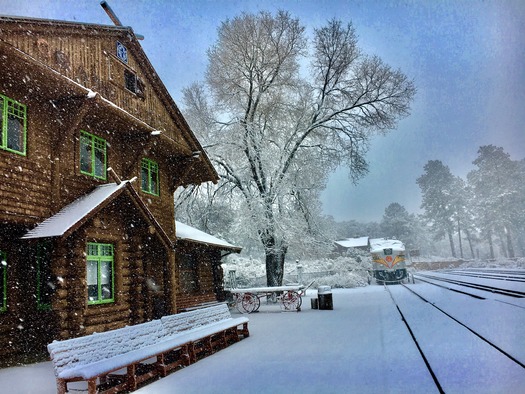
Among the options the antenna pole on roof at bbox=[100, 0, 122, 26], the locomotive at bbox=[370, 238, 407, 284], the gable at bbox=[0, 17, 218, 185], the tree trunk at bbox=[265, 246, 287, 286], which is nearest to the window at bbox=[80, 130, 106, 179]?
the gable at bbox=[0, 17, 218, 185]

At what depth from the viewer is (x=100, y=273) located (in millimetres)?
11117

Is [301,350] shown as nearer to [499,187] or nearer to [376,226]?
[499,187]

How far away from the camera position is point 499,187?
3444 cm

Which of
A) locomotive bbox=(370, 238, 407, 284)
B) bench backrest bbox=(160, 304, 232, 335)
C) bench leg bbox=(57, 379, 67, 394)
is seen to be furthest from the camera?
locomotive bbox=(370, 238, 407, 284)

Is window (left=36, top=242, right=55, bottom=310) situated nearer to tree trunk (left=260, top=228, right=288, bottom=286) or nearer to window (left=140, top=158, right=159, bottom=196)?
window (left=140, top=158, right=159, bottom=196)

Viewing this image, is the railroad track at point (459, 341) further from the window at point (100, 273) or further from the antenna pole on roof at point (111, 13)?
the antenna pole on roof at point (111, 13)

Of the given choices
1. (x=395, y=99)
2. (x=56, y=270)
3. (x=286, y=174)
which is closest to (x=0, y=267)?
(x=56, y=270)

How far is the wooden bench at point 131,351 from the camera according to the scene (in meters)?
5.28

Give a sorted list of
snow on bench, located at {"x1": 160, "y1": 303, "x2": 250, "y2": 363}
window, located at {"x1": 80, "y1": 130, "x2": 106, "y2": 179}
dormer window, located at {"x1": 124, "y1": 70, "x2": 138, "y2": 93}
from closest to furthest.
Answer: snow on bench, located at {"x1": 160, "y1": 303, "x2": 250, "y2": 363}
window, located at {"x1": 80, "y1": 130, "x2": 106, "y2": 179}
dormer window, located at {"x1": 124, "y1": 70, "x2": 138, "y2": 93}

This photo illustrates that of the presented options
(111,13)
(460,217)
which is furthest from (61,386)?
(460,217)

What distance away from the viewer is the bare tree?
71.4ft

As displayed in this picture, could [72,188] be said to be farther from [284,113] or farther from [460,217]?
[460,217]

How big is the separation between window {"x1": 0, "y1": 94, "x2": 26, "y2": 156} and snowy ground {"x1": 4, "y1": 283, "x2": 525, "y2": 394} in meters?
4.67

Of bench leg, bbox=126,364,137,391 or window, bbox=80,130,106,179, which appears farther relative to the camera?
window, bbox=80,130,106,179
